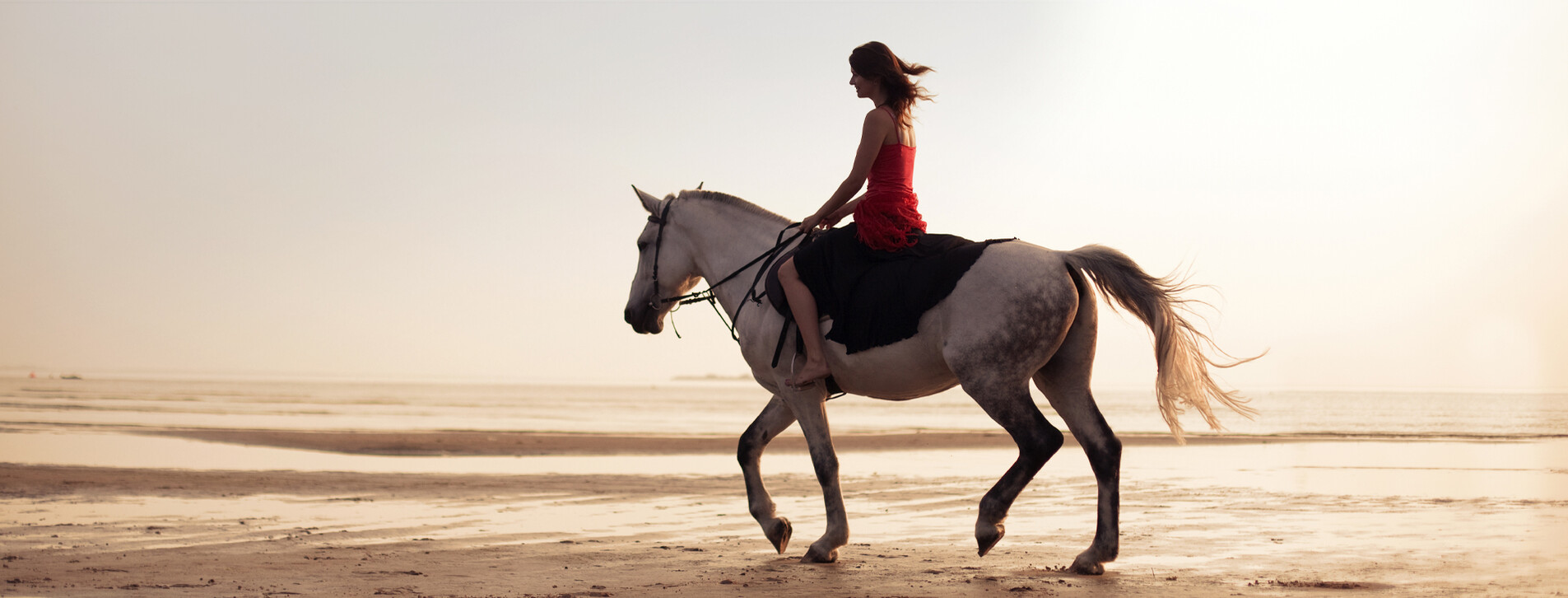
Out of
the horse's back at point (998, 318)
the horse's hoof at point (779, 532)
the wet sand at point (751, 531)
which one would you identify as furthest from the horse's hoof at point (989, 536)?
the horse's hoof at point (779, 532)

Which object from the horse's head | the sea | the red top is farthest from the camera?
the sea

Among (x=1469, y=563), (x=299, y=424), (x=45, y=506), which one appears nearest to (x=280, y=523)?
(x=45, y=506)

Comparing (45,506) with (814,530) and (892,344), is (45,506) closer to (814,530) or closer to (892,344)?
(814,530)

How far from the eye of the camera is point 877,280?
5.41 metres

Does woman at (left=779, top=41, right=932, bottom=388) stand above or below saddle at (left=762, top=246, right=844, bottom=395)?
above

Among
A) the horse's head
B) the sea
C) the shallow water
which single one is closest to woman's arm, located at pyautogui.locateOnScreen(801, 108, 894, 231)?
the horse's head

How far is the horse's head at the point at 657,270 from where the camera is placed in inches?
267

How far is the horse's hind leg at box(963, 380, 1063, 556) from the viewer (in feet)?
16.6

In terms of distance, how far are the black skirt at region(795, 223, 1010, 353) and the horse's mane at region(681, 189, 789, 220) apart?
93 cm

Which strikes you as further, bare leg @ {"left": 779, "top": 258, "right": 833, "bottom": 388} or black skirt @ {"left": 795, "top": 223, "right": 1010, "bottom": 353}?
bare leg @ {"left": 779, "top": 258, "right": 833, "bottom": 388}

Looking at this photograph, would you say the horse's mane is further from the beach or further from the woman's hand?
the beach

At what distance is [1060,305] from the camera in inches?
200

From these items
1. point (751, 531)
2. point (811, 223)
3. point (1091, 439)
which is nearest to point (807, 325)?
point (811, 223)

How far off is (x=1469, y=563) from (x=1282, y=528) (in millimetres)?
1733
